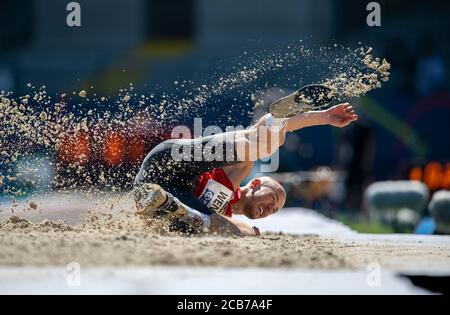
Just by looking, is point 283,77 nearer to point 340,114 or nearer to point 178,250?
point 340,114

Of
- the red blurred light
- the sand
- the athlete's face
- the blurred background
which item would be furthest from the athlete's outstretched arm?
the red blurred light

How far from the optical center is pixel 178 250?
12.1ft

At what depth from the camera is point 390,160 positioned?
41.1ft

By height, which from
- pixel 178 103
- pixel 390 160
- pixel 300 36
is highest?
pixel 300 36

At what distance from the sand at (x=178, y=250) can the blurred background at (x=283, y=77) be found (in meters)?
1.47

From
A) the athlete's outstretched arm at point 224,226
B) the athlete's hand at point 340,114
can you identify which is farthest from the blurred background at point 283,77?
the athlete's hand at point 340,114

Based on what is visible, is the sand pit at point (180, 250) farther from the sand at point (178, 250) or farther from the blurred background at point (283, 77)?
the blurred background at point (283, 77)

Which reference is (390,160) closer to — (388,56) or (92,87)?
(388,56)

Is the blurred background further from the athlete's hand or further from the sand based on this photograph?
the athlete's hand

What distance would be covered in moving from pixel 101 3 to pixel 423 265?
52.8ft

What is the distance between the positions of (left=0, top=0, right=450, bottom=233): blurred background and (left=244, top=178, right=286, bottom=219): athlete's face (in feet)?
3.72

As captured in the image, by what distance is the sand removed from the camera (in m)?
3.48

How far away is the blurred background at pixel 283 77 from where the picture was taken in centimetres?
927
